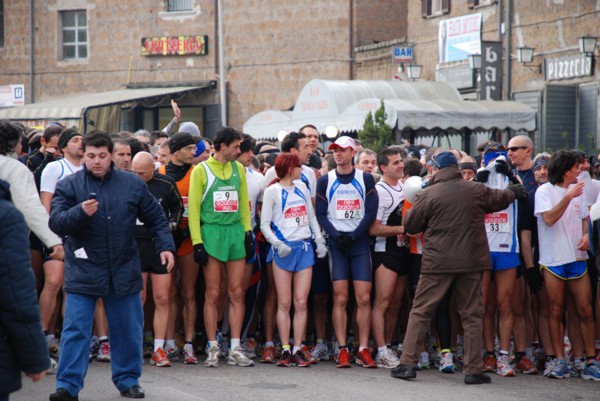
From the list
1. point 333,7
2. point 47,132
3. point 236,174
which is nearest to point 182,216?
point 236,174

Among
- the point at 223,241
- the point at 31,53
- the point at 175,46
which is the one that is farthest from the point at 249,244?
the point at 31,53

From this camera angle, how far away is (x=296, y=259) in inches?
419

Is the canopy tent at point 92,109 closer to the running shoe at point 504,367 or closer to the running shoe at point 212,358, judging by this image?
the running shoe at point 212,358

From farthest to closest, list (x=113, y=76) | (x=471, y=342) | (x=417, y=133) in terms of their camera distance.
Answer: (x=113, y=76) < (x=417, y=133) < (x=471, y=342)

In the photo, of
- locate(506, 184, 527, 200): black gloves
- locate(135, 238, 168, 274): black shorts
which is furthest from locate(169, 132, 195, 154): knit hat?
locate(506, 184, 527, 200): black gloves

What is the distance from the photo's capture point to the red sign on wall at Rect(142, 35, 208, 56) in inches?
1559

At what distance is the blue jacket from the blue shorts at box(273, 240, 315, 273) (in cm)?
239

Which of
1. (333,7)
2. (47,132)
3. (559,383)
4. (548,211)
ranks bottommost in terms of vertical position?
(559,383)

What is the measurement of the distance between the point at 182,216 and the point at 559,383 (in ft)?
11.9

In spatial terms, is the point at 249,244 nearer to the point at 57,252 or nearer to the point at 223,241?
the point at 223,241

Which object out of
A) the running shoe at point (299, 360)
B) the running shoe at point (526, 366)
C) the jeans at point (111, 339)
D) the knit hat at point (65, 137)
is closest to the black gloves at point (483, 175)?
the running shoe at point (526, 366)

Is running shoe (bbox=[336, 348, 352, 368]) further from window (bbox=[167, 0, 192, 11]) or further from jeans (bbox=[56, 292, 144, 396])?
window (bbox=[167, 0, 192, 11])

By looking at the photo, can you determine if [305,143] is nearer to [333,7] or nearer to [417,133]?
[417,133]

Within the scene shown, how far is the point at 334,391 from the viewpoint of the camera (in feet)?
29.8
